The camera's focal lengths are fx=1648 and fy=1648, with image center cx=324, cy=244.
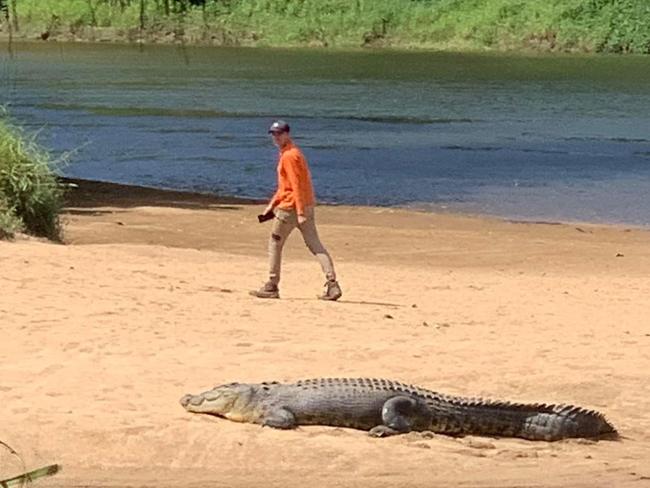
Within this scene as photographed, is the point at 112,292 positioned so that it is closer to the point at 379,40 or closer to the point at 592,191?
the point at 592,191

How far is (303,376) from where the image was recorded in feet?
35.3

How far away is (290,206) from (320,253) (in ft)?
1.88

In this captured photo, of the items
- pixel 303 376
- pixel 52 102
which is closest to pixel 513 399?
pixel 303 376

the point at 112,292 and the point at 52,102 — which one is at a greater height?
the point at 112,292

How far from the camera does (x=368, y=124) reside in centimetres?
4494

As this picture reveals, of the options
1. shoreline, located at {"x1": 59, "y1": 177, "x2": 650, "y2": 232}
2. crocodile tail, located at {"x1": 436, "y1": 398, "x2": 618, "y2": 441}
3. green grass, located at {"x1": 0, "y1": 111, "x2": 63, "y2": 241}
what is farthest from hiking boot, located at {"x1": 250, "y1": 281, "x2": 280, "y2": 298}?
shoreline, located at {"x1": 59, "y1": 177, "x2": 650, "y2": 232}

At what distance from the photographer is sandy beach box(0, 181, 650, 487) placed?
879 cm

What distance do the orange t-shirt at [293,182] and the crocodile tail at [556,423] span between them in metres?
4.17

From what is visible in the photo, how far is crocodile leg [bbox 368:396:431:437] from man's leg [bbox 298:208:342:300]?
4.17 metres

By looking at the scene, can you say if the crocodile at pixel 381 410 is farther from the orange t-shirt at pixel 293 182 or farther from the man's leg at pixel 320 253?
the man's leg at pixel 320 253

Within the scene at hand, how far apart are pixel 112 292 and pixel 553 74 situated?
53.2 meters

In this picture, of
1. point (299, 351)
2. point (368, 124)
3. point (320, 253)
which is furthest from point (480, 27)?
point (299, 351)

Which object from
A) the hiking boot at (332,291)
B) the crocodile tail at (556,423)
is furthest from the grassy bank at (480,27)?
the crocodile tail at (556,423)

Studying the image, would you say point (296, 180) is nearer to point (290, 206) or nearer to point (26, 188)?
point (290, 206)
